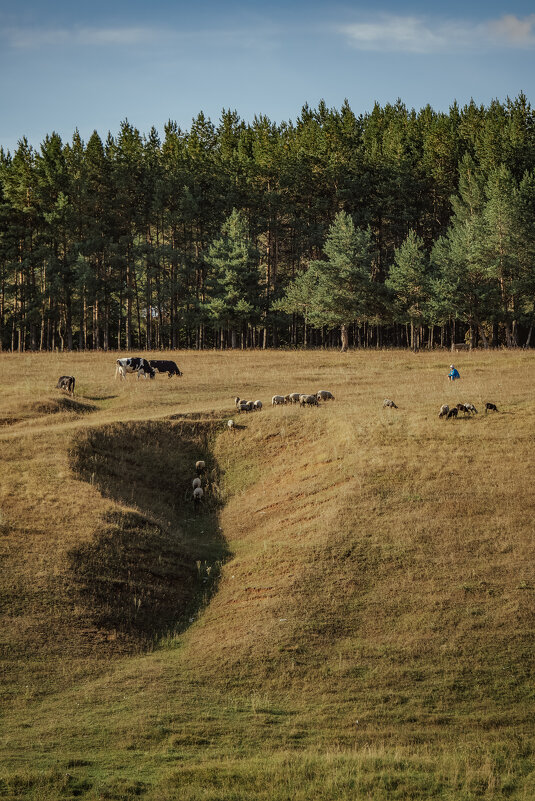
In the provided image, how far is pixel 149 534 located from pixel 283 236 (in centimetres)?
6740

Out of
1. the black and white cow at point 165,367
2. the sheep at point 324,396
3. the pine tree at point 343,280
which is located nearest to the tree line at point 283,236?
the pine tree at point 343,280

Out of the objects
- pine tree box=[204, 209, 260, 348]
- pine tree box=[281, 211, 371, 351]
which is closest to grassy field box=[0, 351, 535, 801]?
pine tree box=[281, 211, 371, 351]

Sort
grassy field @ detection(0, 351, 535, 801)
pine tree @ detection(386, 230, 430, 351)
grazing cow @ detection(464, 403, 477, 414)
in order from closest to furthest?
1. grassy field @ detection(0, 351, 535, 801)
2. grazing cow @ detection(464, 403, 477, 414)
3. pine tree @ detection(386, 230, 430, 351)

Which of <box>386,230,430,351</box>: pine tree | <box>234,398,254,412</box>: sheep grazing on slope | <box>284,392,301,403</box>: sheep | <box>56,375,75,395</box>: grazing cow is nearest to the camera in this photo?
<box>234,398,254,412</box>: sheep grazing on slope

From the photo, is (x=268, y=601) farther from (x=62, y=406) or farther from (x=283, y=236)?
(x=283, y=236)

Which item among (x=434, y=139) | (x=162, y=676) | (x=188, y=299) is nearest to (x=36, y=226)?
(x=188, y=299)

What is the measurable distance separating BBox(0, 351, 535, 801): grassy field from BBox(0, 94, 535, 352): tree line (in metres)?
33.4

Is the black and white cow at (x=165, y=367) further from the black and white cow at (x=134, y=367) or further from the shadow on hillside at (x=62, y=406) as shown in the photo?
the shadow on hillside at (x=62, y=406)

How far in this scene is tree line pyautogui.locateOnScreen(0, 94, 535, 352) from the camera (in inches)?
2808

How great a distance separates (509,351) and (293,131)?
55.4m

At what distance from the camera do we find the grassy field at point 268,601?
1493 centimetres

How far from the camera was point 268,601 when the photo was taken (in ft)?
73.4

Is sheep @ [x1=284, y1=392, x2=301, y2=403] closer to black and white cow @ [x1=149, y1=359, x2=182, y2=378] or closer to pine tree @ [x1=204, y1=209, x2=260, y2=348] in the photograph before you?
black and white cow @ [x1=149, y1=359, x2=182, y2=378]

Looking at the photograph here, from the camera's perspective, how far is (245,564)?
2561cm
